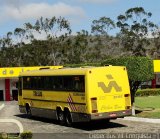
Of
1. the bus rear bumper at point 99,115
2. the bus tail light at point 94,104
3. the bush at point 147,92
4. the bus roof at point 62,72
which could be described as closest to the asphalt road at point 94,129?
the bus rear bumper at point 99,115

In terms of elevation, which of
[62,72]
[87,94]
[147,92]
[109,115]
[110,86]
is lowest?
[109,115]

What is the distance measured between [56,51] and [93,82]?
71.9 metres

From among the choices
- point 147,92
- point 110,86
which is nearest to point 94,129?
point 110,86

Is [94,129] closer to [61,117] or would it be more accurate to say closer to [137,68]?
[61,117]

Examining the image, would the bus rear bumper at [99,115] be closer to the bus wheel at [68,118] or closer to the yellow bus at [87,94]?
the yellow bus at [87,94]

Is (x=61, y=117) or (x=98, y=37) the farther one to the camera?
(x=98, y=37)

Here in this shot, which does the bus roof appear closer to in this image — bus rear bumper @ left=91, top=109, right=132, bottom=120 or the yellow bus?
the yellow bus

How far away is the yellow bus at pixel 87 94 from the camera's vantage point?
19.6 metres

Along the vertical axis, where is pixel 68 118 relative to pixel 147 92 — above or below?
below

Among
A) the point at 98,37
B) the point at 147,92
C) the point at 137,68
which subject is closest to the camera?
the point at 137,68

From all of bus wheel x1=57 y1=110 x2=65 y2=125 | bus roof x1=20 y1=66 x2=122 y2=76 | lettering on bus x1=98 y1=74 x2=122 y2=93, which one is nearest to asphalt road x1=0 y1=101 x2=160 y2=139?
bus wheel x1=57 y1=110 x2=65 y2=125

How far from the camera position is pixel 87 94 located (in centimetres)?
1953

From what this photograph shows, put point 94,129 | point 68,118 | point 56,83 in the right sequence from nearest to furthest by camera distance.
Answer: point 94,129, point 68,118, point 56,83

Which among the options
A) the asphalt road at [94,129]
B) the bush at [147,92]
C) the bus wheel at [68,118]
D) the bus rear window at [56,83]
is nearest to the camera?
the asphalt road at [94,129]
